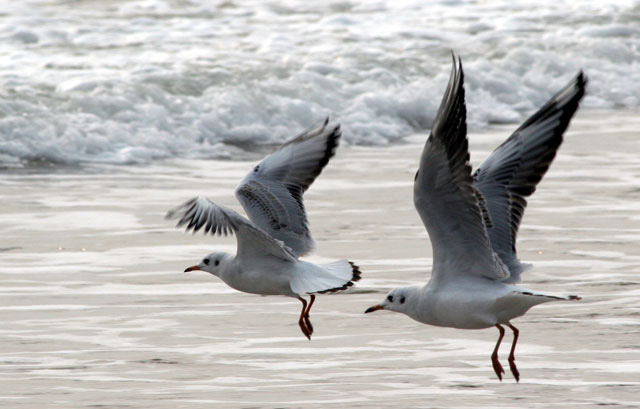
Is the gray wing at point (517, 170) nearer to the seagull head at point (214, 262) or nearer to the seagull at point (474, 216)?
the seagull at point (474, 216)

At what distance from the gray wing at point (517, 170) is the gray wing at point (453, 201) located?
343 millimetres

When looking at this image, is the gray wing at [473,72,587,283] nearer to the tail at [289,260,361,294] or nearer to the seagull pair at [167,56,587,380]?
the seagull pair at [167,56,587,380]

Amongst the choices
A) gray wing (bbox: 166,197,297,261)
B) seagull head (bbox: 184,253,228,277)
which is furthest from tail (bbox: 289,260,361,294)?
seagull head (bbox: 184,253,228,277)

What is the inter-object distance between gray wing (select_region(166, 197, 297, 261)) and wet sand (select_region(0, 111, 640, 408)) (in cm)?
36

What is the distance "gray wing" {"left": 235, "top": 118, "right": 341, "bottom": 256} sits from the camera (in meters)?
7.87

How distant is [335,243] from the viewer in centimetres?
903

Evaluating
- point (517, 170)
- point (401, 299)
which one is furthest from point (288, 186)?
point (401, 299)

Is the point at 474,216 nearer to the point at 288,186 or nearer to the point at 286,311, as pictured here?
the point at 286,311

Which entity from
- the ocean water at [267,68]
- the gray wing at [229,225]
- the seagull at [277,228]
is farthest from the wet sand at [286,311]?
the ocean water at [267,68]

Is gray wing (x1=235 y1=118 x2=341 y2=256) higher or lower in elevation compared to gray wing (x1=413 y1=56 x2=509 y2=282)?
lower

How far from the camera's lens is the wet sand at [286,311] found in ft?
20.1

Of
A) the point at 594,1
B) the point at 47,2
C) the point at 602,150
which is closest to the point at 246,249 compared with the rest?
the point at 602,150

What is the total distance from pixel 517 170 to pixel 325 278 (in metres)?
1.12

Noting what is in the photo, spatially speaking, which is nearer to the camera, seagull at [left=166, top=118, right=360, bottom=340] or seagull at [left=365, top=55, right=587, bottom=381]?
seagull at [left=365, top=55, right=587, bottom=381]
